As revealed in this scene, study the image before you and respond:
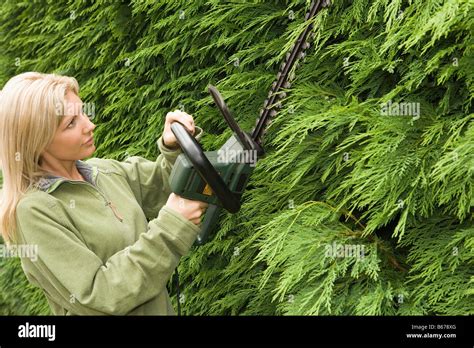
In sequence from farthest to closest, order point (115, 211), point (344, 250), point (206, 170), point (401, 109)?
point (344, 250)
point (401, 109)
point (115, 211)
point (206, 170)

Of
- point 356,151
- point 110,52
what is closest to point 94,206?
point 356,151

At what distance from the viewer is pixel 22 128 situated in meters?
1.95

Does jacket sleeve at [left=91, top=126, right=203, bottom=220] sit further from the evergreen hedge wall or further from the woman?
the evergreen hedge wall

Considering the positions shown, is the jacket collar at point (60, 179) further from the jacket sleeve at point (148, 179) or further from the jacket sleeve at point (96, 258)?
the jacket sleeve at point (148, 179)

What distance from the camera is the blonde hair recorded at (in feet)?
6.38

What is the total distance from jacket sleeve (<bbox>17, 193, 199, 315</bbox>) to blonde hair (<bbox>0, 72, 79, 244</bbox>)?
0.22ft

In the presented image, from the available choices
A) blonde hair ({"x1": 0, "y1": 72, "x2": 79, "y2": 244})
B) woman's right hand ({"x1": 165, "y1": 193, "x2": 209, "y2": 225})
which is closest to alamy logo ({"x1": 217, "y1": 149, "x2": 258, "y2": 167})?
woman's right hand ({"x1": 165, "y1": 193, "x2": 209, "y2": 225})

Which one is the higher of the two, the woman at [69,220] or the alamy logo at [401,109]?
the alamy logo at [401,109]

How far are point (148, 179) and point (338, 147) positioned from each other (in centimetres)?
70

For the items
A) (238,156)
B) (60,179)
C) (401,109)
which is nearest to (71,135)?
(60,179)

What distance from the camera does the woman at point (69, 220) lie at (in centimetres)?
192
